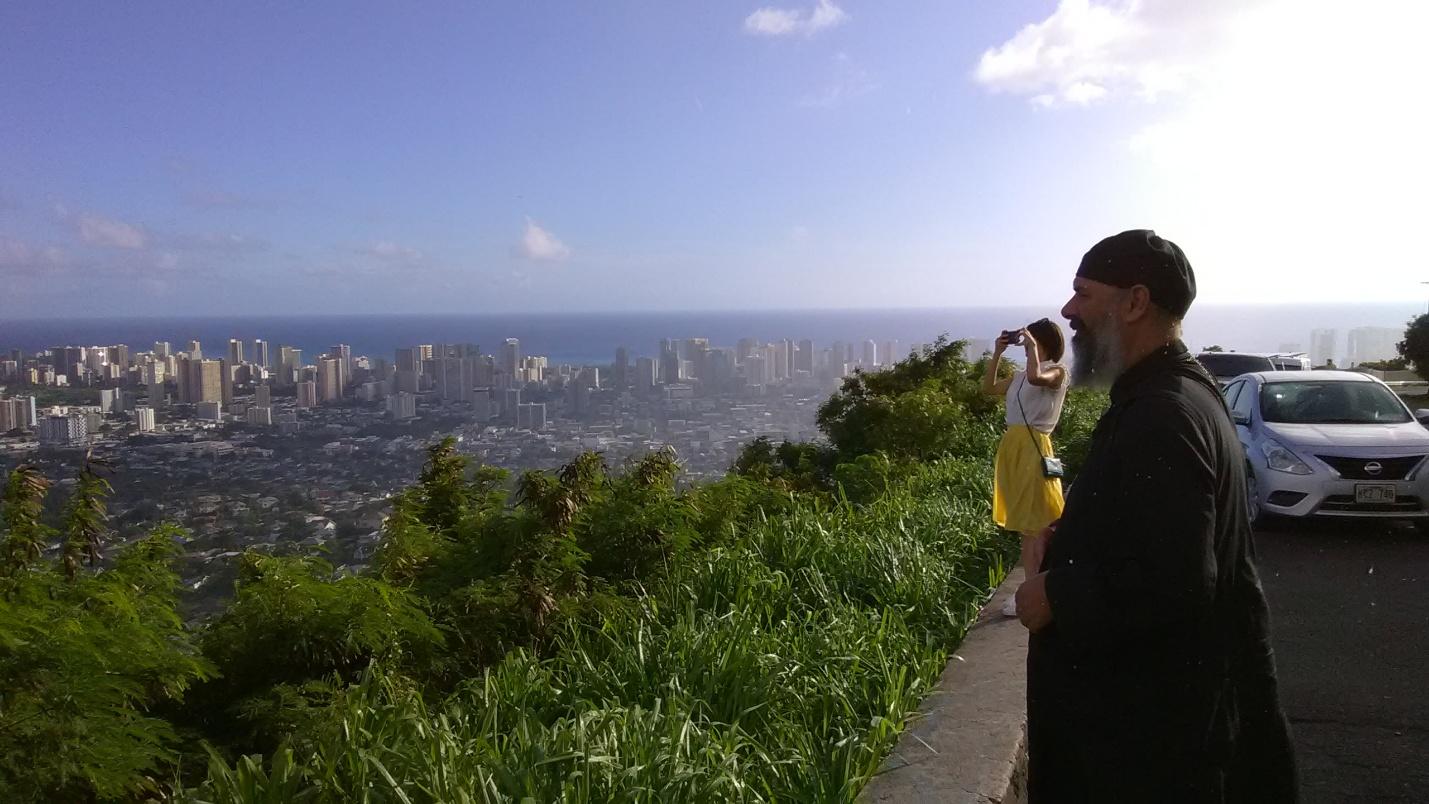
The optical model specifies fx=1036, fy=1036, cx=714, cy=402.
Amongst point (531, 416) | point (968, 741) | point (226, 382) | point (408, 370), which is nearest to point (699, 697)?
point (968, 741)

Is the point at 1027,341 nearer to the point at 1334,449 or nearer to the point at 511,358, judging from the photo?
the point at 1334,449

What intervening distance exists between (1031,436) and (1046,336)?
686 mm

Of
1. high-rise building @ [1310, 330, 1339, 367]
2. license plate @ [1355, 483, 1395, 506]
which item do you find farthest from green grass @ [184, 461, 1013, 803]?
high-rise building @ [1310, 330, 1339, 367]

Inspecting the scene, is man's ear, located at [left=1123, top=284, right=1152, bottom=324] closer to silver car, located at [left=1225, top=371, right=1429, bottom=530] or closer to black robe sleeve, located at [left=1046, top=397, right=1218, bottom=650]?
black robe sleeve, located at [left=1046, top=397, right=1218, bottom=650]

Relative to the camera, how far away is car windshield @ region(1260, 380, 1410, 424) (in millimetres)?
10055

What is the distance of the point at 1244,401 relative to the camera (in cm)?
1072

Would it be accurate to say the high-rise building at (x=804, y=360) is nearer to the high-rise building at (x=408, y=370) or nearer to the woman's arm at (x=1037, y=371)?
the high-rise building at (x=408, y=370)

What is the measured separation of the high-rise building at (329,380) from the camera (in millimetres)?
15180

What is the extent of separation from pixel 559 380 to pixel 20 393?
12.3 m

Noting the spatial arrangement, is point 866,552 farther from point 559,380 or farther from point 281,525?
point 559,380

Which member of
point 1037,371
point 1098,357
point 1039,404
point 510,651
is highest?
point 1098,357

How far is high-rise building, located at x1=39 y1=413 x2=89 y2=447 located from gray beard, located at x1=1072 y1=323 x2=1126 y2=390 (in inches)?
303

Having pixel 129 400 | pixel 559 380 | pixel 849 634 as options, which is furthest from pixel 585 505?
pixel 559 380

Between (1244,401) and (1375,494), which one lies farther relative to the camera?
(1244,401)
